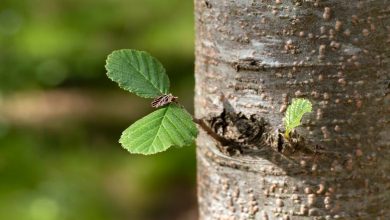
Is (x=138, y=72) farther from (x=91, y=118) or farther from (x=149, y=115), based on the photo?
(x=91, y=118)

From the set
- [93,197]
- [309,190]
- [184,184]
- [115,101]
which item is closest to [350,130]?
[309,190]

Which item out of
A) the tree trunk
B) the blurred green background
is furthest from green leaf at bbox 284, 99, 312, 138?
the blurred green background

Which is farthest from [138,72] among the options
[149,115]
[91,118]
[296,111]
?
[91,118]

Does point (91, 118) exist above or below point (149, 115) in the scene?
below

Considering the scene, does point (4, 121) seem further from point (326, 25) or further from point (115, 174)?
point (326, 25)

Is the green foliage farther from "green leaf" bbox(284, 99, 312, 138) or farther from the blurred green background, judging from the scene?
the blurred green background
